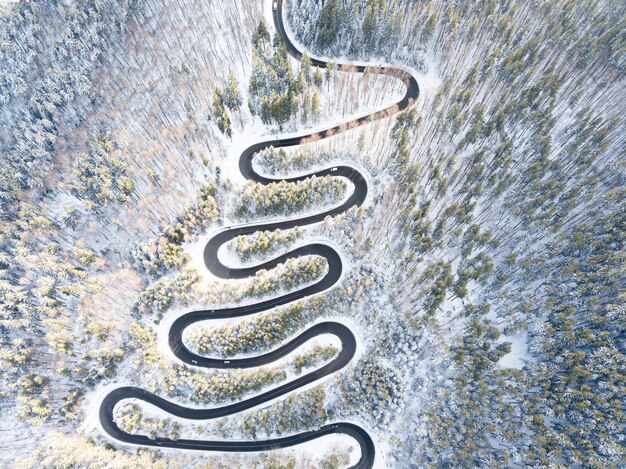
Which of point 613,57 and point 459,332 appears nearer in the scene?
point 459,332

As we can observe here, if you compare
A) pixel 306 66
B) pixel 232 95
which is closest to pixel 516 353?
pixel 306 66

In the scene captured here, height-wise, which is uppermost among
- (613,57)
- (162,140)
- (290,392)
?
Answer: (162,140)

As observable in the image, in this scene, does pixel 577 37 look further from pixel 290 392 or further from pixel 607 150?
pixel 290 392

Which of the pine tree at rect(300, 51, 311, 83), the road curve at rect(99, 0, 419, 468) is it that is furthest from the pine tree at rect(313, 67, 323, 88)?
the road curve at rect(99, 0, 419, 468)

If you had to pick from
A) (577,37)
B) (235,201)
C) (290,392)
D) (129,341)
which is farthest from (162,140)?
(577,37)

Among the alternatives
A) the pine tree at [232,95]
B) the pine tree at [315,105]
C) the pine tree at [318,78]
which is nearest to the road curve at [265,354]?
the pine tree at [315,105]

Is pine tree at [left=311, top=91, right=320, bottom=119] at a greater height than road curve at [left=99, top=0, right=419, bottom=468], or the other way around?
pine tree at [left=311, top=91, right=320, bottom=119]

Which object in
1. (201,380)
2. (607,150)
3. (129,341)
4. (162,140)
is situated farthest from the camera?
(162,140)

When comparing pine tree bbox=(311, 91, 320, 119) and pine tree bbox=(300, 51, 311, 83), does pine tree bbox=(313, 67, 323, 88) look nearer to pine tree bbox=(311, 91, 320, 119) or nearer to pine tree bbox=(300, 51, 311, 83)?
pine tree bbox=(300, 51, 311, 83)

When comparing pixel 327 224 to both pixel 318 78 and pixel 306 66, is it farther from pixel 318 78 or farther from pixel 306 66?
pixel 306 66
